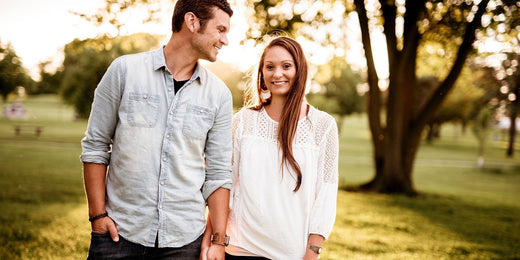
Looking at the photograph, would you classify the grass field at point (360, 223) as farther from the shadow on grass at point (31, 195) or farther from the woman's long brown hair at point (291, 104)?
the woman's long brown hair at point (291, 104)

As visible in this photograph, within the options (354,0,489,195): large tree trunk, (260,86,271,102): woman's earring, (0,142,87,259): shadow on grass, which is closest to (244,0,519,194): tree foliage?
(354,0,489,195): large tree trunk

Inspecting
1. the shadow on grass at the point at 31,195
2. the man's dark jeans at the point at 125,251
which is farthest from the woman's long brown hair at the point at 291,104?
the shadow on grass at the point at 31,195

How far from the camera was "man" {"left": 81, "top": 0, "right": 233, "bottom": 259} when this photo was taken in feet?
7.68

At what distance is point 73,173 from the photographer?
592 inches

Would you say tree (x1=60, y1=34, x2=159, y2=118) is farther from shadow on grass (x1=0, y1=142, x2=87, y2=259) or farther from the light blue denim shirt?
the light blue denim shirt

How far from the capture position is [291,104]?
2.77 meters

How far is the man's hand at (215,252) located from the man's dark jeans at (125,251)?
118mm

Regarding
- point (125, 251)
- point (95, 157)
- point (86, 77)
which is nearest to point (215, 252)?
point (125, 251)

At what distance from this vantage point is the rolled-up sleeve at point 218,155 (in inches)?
100

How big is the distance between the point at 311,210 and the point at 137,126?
1.23 m

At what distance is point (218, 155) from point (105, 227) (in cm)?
78

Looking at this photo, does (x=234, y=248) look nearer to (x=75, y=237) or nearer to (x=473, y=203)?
(x=75, y=237)

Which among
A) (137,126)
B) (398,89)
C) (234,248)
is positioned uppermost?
(398,89)

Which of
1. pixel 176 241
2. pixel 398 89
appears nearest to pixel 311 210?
pixel 176 241
